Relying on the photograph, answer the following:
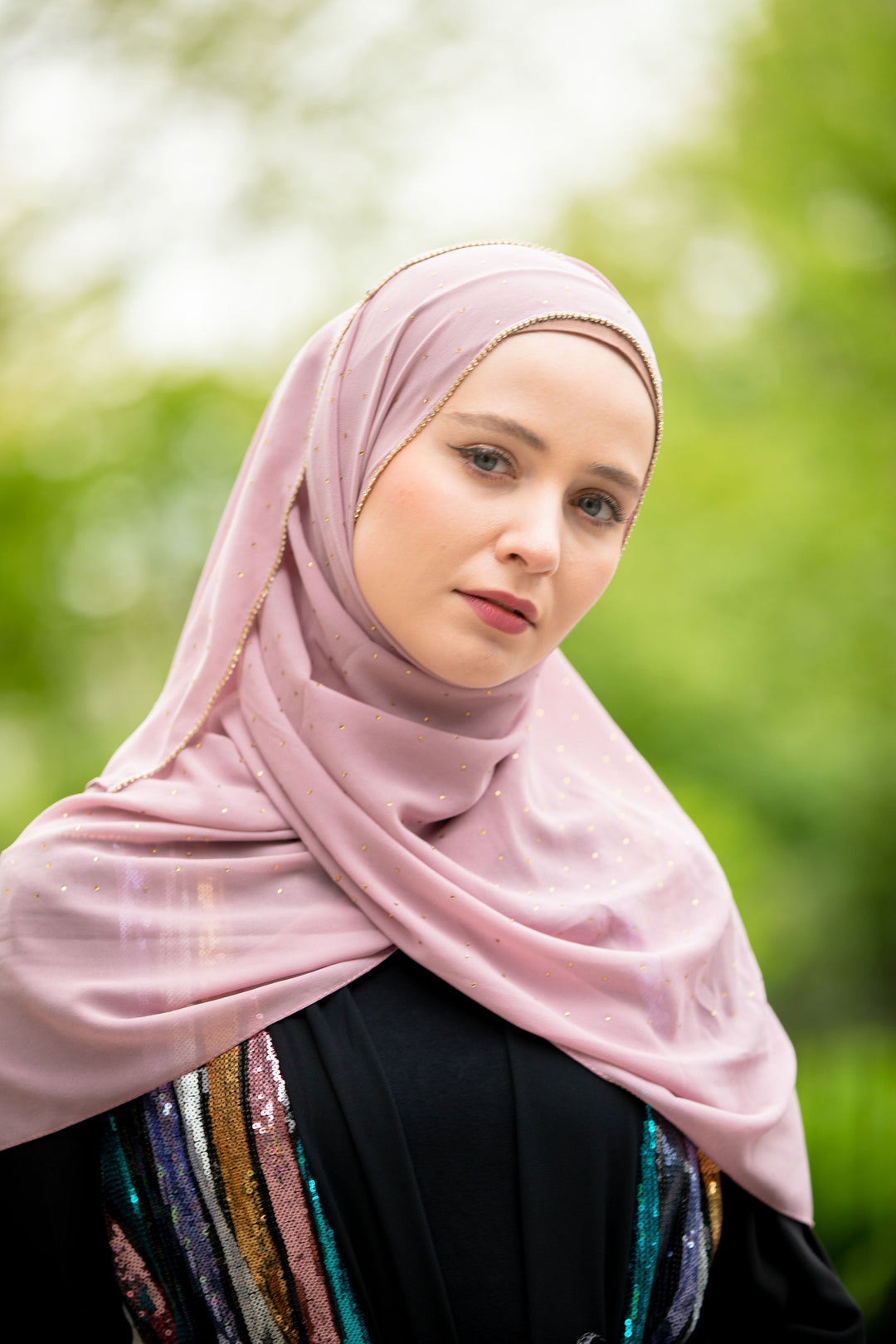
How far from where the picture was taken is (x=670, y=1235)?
2.77 feet

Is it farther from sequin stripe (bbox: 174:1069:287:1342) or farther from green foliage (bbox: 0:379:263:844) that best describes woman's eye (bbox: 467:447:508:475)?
green foliage (bbox: 0:379:263:844)

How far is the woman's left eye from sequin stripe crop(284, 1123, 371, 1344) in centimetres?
49

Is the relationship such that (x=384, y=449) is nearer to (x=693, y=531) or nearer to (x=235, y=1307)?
(x=235, y=1307)

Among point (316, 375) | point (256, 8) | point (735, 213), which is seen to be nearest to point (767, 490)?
point (735, 213)

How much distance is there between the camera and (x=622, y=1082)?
32.2 inches

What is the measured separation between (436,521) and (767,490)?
251cm

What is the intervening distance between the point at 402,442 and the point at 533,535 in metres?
0.12

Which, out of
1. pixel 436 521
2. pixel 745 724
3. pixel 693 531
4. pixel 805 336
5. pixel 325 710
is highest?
pixel 805 336

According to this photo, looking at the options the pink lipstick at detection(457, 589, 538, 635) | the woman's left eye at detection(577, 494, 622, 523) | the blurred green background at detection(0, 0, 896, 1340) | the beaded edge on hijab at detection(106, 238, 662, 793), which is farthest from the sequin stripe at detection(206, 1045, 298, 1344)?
the blurred green background at detection(0, 0, 896, 1340)

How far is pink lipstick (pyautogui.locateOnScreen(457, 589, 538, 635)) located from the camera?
2.50 feet

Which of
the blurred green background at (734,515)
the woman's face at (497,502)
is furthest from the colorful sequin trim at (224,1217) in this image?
the blurred green background at (734,515)

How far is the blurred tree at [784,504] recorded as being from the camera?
2988 millimetres

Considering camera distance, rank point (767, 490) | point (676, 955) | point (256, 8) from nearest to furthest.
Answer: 1. point (676, 955)
2. point (256, 8)
3. point (767, 490)

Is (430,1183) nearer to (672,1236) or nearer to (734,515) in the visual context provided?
(672,1236)
